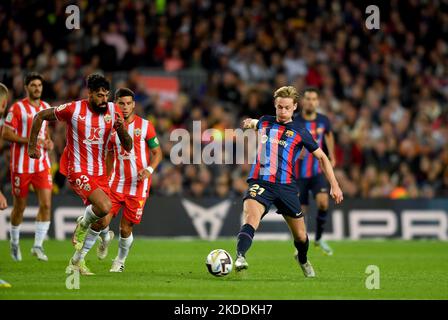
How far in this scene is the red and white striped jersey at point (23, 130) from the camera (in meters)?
13.3

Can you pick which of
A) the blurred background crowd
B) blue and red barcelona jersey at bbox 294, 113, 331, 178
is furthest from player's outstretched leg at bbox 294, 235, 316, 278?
the blurred background crowd

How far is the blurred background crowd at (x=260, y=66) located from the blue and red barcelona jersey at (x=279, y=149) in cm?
840

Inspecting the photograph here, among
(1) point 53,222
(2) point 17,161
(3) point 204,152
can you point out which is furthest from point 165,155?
(2) point 17,161

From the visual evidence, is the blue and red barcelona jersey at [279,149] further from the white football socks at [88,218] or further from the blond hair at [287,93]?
the white football socks at [88,218]

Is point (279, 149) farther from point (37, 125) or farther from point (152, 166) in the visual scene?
point (37, 125)

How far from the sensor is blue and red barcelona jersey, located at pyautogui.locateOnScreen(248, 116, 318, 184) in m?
10.3

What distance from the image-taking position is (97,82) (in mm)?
10219

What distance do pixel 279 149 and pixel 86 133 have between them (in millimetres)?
2225

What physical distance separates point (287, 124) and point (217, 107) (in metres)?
9.85

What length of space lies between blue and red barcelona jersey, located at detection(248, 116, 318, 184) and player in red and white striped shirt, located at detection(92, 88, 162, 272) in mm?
1551

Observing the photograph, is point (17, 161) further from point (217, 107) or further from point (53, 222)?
point (217, 107)

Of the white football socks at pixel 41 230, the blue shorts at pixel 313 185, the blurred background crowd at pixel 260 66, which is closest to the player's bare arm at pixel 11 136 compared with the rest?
the white football socks at pixel 41 230

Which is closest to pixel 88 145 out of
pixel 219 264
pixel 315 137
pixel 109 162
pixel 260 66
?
pixel 109 162

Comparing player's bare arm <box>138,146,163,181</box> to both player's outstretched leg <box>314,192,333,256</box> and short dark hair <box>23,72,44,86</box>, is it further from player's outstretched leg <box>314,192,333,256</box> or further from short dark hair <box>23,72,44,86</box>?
player's outstretched leg <box>314,192,333,256</box>
